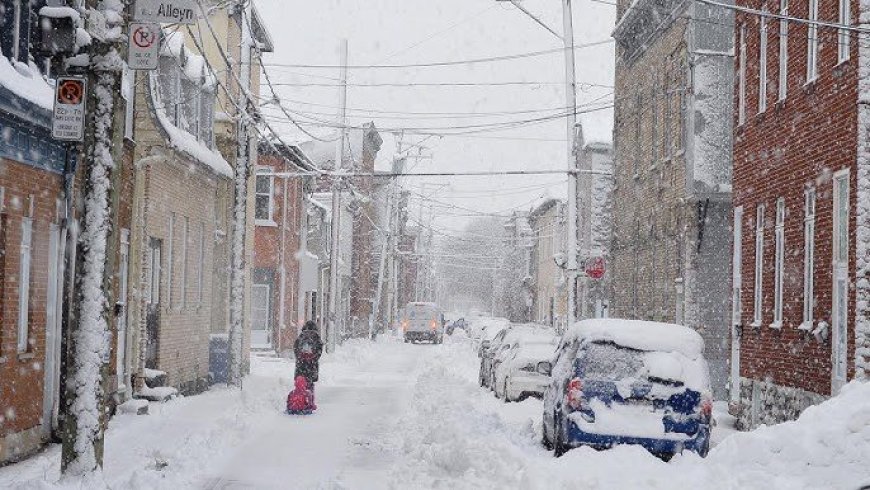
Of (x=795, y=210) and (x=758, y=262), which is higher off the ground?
(x=795, y=210)

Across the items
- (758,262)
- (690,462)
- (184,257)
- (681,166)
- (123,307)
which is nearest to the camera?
(690,462)

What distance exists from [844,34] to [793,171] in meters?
3.05

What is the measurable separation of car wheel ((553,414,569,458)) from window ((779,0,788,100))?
8.12 meters

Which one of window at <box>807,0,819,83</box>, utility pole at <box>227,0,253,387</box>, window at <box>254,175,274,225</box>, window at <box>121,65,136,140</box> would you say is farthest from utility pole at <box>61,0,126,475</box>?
window at <box>254,175,274,225</box>

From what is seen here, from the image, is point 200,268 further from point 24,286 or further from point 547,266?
point 547,266

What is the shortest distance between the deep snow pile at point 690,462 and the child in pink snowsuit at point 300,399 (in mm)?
5171

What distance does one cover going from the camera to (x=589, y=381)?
44.7 feet

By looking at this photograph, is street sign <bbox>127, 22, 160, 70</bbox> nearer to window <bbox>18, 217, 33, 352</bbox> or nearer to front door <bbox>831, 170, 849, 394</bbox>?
window <bbox>18, 217, 33, 352</bbox>

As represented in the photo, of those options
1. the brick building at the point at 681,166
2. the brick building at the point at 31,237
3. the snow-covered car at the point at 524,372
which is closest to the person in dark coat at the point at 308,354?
the snow-covered car at the point at 524,372

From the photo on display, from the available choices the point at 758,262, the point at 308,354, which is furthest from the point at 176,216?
the point at 758,262

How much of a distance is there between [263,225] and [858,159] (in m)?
28.0

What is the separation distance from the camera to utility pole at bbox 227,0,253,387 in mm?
24109

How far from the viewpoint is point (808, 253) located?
59.9ft

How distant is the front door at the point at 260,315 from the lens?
140 feet
